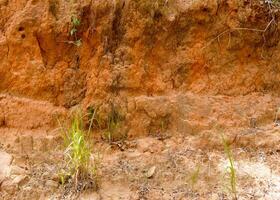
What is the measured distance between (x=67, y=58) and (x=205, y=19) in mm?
950

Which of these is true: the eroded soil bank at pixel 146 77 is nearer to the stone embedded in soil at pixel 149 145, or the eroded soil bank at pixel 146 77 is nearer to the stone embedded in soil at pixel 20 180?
the stone embedded in soil at pixel 149 145

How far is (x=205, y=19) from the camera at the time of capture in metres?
3.26

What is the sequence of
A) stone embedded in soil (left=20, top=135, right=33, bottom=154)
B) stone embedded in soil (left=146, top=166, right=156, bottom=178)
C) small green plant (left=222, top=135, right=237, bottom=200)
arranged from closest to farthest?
small green plant (left=222, top=135, right=237, bottom=200) < stone embedded in soil (left=146, top=166, right=156, bottom=178) < stone embedded in soil (left=20, top=135, right=33, bottom=154)

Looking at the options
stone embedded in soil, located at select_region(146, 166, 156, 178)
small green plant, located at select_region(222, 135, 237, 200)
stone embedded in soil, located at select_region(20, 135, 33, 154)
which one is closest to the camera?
small green plant, located at select_region(222, 135, 237, 200)

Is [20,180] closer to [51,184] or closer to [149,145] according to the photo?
[51,184]

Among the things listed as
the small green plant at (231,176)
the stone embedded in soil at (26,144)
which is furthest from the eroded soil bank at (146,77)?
the small green plant at (231,176)

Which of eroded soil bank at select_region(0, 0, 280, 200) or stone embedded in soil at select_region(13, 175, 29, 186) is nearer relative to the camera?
stone embedded in soil at select_region(13, 175, 29, 186)

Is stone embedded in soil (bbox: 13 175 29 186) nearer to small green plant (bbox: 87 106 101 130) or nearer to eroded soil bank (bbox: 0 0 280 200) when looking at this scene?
eroded soil bank (bbox: 0 0 280 200)

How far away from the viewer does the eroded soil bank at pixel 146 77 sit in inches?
124

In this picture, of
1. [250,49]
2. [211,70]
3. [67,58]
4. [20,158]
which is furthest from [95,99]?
[250,49]

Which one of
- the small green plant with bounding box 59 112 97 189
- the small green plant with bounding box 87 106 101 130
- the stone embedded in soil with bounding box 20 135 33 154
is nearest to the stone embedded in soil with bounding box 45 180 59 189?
the small green plant with bounding box 59 112 97 189

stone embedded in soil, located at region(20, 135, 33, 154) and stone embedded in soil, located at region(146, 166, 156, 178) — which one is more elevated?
stone embedded in soil, located at region(20, 135, 33, 154)

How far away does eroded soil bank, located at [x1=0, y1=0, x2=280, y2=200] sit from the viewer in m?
3.14

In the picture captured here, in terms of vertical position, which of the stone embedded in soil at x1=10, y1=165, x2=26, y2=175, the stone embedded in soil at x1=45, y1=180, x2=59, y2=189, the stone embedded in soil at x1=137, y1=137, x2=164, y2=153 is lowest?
the stone embedded in soil at x1=45, y1=180, x2=59, y2=189
